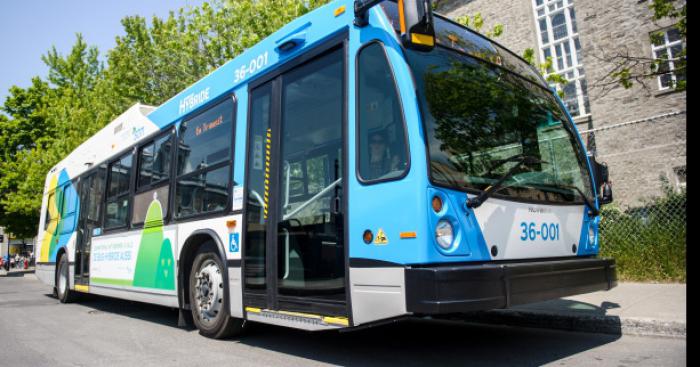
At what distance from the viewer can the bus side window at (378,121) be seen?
3.79 meters

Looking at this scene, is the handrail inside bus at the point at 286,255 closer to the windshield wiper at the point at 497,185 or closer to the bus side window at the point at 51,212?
the windshield wiper at the point at 497,185

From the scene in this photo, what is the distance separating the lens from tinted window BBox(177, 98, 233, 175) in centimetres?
589

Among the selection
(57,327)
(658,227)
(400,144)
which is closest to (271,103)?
(400,144)

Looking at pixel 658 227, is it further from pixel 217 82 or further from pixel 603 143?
pixel 603 143

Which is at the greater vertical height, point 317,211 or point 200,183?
point 200,183

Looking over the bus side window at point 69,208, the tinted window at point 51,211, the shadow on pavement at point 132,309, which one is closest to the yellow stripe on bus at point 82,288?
the shadow on pavement at point 132,309

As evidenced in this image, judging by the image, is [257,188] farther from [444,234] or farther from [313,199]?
[444,234]

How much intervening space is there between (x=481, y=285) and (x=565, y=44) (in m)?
22.5

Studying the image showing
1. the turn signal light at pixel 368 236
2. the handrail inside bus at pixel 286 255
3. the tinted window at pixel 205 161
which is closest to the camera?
the turn signal light at pixel 368 236

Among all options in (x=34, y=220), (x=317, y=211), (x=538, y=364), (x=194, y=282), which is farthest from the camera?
(x=34, y=220)

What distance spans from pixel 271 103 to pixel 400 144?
1.91 meters

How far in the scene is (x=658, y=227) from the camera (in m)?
8.38

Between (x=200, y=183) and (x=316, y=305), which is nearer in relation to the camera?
(x=316, y=305)

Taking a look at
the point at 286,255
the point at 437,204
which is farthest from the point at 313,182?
the point at 437,204
